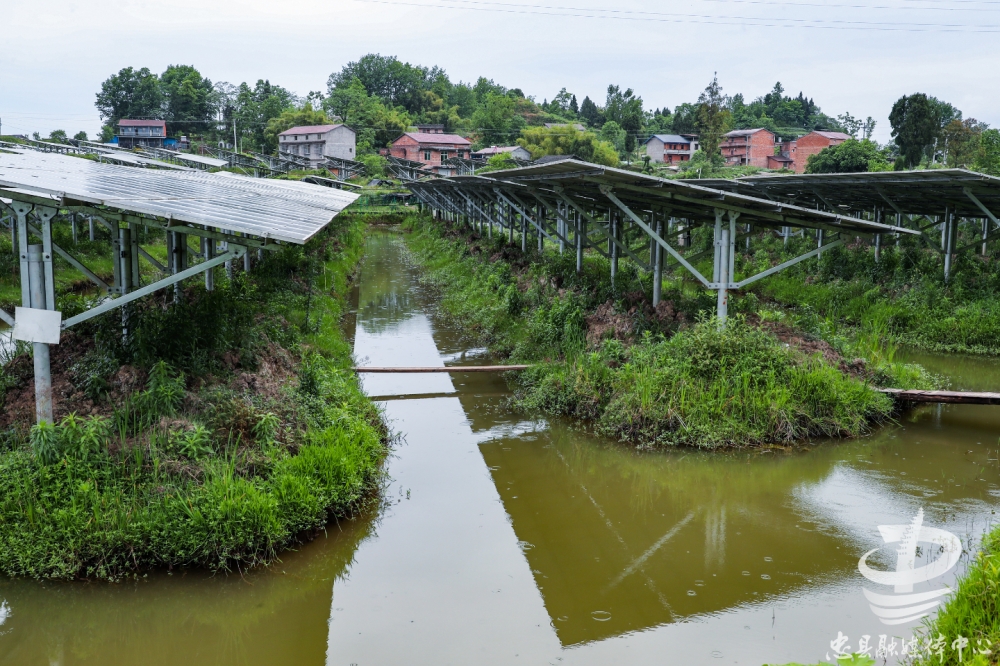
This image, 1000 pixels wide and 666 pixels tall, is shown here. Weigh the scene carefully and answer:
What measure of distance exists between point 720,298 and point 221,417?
21.5 ft

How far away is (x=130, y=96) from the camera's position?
9119 cm

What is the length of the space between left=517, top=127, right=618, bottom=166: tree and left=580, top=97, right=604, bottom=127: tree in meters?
55.5

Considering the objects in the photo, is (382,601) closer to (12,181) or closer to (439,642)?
(439,642)

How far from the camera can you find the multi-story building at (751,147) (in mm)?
75375

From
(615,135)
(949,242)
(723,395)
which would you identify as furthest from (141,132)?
(723,395)

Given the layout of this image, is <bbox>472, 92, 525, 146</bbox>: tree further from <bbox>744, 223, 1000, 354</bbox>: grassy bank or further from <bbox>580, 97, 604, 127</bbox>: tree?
<bbox>744, 223, 1000, 354</bbox>: grassy bank

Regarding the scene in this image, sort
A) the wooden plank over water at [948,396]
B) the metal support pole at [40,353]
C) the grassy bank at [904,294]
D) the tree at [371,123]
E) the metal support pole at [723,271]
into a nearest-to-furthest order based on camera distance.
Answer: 1. the metal support pole at [40,353]
2. the wooden plank over water at [948,396]
3. the metal support pole at [723,271]
4. the grassy bank at [904,294]
5. the tree at [371,123]

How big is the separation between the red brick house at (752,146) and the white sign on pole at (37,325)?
7528 centimetres

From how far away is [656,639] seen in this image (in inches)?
212

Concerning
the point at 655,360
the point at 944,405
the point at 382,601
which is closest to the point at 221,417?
the point at 382,601

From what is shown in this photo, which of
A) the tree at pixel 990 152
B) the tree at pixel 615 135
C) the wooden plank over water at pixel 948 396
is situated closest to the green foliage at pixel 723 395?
the wooden plank over water at pixel 948 396

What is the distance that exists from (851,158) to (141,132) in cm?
6761

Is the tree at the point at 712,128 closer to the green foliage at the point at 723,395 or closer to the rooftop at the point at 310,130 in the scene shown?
the rooftop at the point at 310,130

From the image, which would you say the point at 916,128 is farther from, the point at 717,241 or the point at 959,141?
the point at 717,241
